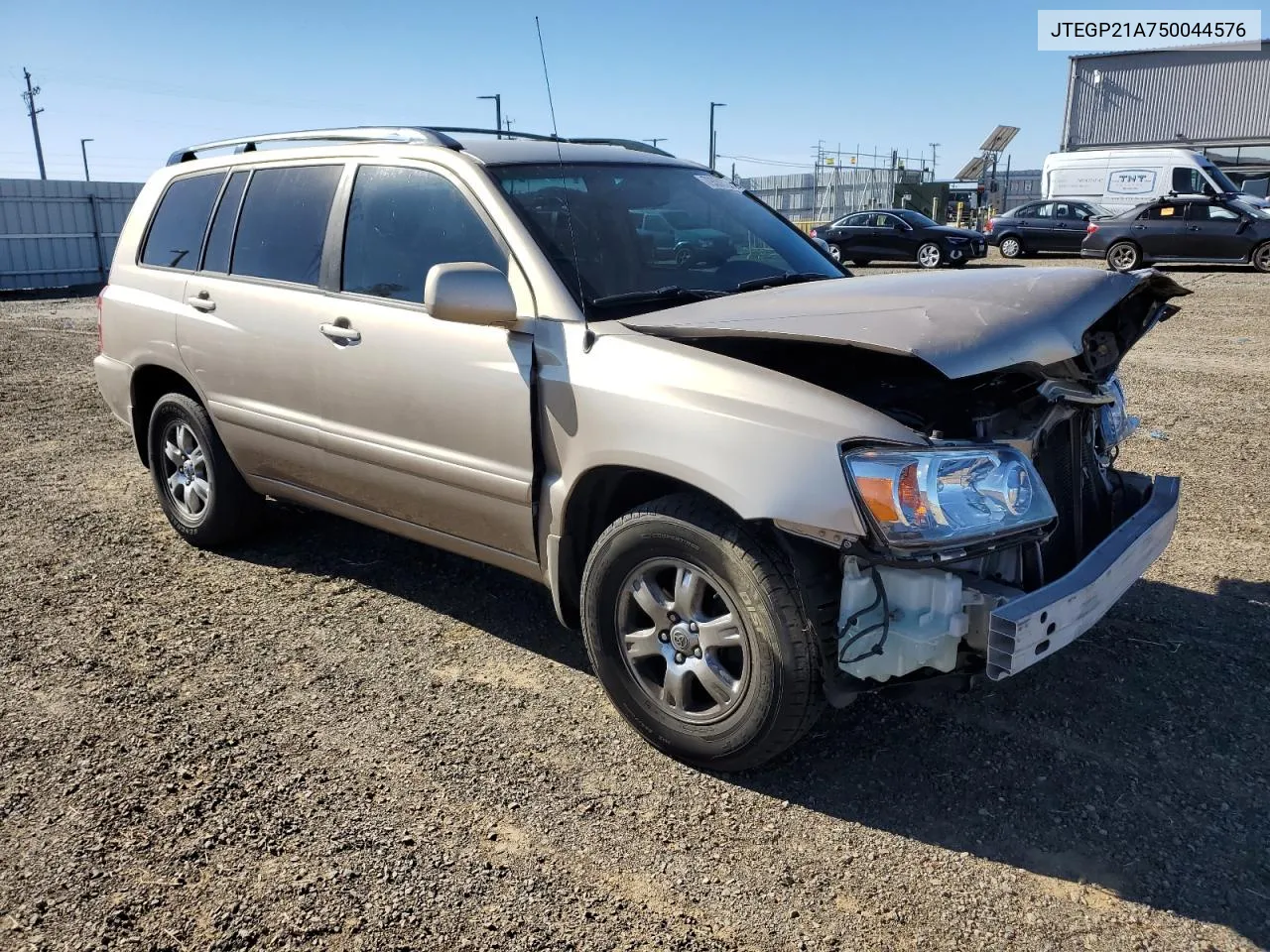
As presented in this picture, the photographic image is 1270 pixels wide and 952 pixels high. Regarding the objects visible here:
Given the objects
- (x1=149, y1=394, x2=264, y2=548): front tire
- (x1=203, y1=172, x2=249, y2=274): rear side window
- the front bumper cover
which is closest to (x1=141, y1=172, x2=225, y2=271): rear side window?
(x1=203, y1=172, x2=249, y2=274): rear side window

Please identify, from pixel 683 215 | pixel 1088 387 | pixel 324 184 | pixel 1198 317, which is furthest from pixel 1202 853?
pixel 1198 317

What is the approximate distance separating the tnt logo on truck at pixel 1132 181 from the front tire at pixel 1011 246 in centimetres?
487

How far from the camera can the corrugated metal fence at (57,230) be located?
21.3 meters

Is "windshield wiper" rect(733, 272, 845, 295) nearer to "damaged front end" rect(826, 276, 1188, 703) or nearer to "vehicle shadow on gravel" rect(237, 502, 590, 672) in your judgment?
"damaged front end" rect(826, 276, 1188, 703)

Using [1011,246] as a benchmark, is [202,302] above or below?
above

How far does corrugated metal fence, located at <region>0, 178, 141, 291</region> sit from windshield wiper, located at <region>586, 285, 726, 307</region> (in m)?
22.4

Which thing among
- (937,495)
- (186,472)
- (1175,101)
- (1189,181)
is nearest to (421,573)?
(186,472)

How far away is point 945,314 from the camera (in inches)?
113

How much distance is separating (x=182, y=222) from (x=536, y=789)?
350cm

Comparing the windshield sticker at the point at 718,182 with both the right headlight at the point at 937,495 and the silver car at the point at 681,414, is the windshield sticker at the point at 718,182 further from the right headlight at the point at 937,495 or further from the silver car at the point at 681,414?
the right headlight at the point at 937,495

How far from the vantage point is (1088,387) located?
10.6 feet

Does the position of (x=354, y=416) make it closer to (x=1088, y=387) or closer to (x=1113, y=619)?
(x=1088, y=387)

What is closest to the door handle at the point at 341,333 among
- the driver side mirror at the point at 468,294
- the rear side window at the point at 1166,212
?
the driver side mirror at the point at 468,294

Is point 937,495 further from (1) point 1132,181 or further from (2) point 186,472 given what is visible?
(1) point 1132,181
